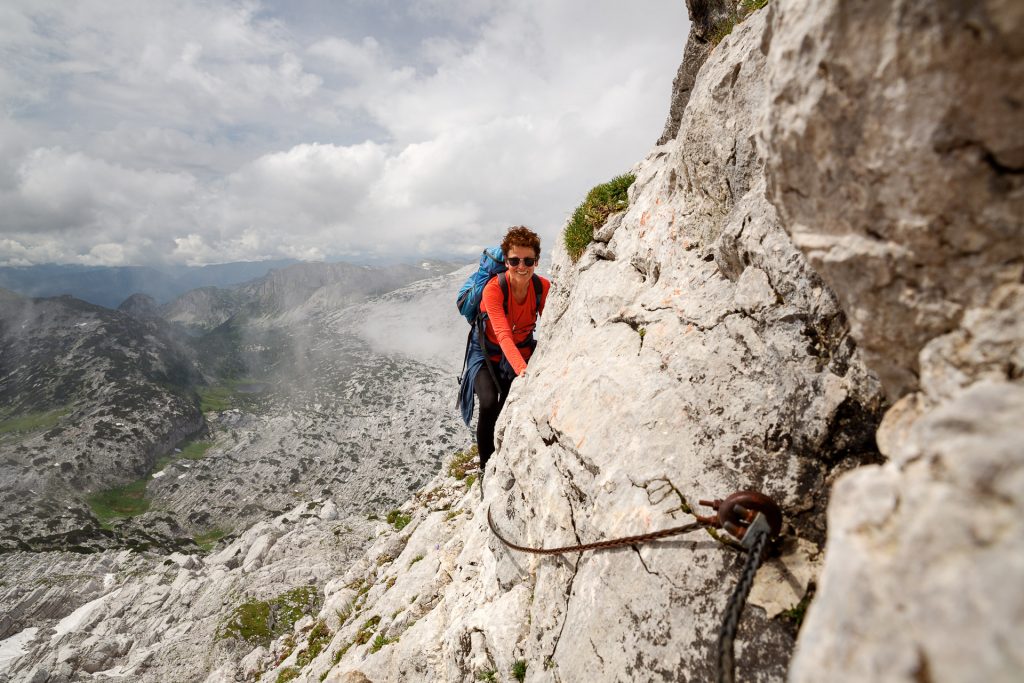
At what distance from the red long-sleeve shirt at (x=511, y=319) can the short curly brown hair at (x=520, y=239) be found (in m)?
0.92

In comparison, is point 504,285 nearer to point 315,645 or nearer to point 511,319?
point 511,319

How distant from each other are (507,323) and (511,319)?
3.44 ft

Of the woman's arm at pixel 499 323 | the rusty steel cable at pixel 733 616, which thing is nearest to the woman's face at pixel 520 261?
the woman's arm at pixel 499 323

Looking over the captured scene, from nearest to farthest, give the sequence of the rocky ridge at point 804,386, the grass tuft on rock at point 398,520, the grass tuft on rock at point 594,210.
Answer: the rocky ridge at point 804,386 → the grass tuft on rock at point 594,210 → the grass tuft on rock at point 398,520

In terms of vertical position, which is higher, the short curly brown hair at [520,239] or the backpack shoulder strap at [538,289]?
the short curly brown hair at [520,239]

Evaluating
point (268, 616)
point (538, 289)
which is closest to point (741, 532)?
point (538, 289)

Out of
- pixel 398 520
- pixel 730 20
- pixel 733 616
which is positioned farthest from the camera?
pixel 398 520

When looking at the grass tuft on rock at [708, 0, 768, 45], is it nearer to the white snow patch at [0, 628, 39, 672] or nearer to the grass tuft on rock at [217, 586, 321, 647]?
the grass tuft on rock at [217, 586, 321, 647]

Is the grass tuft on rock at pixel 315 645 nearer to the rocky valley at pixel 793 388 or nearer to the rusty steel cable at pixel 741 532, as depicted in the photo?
the rocky valley at pixel 793 388

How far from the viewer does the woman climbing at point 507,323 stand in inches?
458

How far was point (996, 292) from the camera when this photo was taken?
3.15 meters

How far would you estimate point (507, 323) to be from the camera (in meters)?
12.0

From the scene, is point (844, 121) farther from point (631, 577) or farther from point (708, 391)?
point (631, 577)

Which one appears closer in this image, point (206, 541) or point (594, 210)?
point (594, 210)
